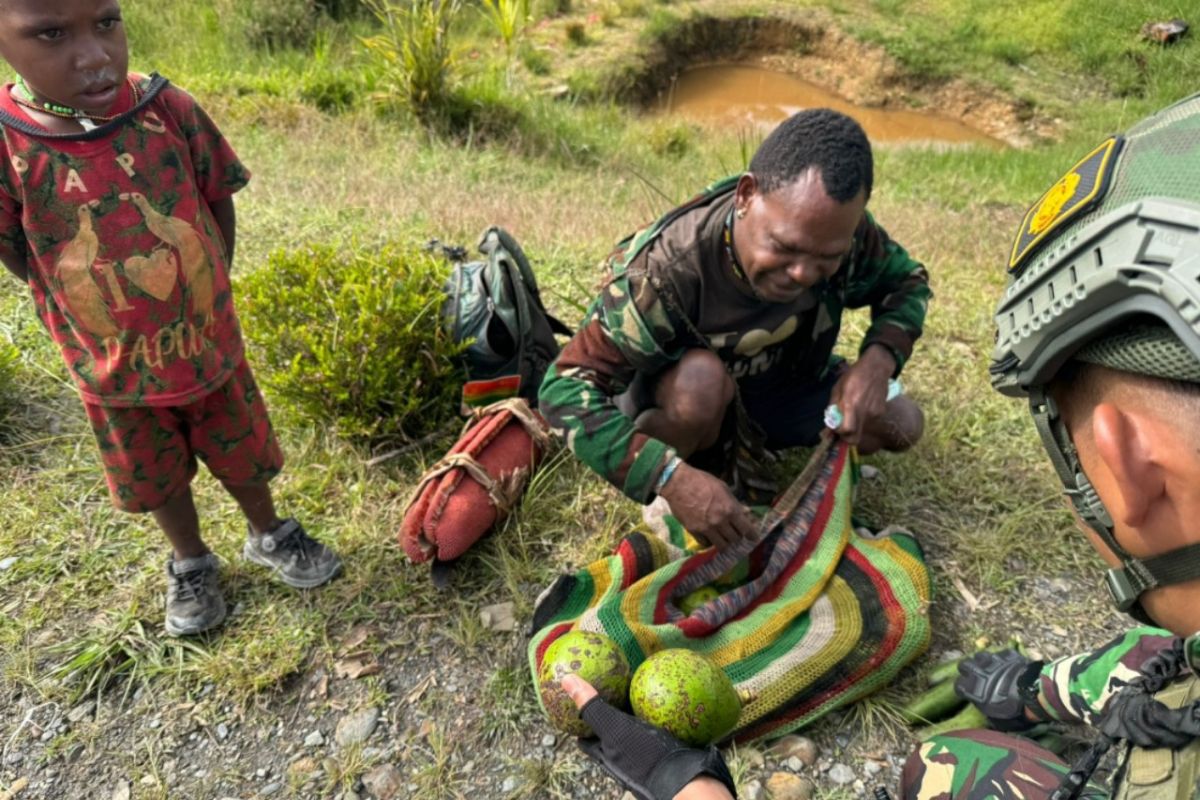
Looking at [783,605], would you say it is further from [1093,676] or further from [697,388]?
[1093,676]

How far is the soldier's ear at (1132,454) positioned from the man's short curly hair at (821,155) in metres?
1.17

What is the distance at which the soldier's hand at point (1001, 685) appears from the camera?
7.25ft

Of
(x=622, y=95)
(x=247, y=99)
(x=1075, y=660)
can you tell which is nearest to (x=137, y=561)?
(x=1075, y=660)

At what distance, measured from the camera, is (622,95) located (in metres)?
14.8

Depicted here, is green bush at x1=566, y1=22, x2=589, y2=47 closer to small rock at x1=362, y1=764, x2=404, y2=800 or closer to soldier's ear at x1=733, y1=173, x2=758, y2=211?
soldier's ear at x1=733, y1=173, x2=758, y2=211

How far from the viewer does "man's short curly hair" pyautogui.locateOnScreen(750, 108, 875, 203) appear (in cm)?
220

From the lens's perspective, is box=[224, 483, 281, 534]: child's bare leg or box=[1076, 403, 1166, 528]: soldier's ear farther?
box=[224, 483, 281, 534]: child's bare leg

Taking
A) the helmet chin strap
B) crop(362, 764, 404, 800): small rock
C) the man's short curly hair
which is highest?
the man's short curly hair

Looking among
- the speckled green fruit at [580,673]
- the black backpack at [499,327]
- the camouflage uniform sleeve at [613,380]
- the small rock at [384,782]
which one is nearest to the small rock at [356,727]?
the small rock at [384,782]

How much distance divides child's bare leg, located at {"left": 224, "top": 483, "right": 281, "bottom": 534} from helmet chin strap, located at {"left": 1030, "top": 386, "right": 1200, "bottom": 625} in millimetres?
2310

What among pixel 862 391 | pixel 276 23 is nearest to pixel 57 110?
pixel 862 391

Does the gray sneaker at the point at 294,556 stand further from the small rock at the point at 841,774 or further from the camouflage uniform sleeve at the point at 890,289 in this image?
the camouflage uniform sleeve at the point at 890,289

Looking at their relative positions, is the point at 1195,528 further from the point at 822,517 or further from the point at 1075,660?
the point at 822,517

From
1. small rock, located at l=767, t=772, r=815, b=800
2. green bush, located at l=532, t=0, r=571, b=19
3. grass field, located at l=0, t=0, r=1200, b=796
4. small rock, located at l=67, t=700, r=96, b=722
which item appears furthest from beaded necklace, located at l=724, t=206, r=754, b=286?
green bush, located at l=532, t=0, r=571, b=19
